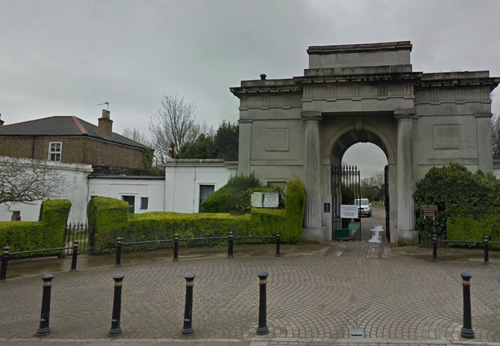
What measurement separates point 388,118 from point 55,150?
24206 millimetres

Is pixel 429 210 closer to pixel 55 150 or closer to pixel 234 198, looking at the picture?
pixel 234 198

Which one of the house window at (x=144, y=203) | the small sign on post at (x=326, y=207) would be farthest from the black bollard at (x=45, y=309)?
the house window at (x=144, y=203)

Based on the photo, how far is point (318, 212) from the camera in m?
15.0

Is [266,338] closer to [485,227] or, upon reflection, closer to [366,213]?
[485,227]

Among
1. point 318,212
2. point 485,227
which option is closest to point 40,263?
point 318,212

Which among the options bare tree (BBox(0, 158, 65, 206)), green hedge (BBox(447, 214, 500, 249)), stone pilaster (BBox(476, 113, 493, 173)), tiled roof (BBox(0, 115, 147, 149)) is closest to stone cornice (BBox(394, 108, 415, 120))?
stone pilaster (BBox(476, 113, 493, 173))

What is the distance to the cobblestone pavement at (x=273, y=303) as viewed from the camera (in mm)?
5055

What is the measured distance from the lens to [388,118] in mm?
15781

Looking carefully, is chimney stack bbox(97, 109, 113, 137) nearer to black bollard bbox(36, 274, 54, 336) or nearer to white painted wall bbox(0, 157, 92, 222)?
white painted wall bbox(0, 157, 92, 222)

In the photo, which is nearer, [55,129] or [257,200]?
[257,200]

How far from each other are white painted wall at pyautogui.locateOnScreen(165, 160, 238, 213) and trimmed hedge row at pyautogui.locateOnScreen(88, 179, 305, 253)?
574 centimetres

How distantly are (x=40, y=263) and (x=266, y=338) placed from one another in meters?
9.69

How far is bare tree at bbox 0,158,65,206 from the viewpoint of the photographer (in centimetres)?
1405

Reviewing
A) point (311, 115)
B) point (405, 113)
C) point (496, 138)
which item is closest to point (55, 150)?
point (311, 115)
